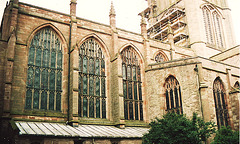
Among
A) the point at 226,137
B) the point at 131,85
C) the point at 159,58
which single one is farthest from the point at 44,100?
the point at 159,58

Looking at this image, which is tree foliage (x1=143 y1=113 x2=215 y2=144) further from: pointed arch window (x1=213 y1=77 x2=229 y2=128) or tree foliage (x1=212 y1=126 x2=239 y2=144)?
A: pointed arch window (x1=213 y1=77 x2=229 y2=128)

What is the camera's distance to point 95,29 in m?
25.0

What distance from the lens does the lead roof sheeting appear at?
55.8 feet

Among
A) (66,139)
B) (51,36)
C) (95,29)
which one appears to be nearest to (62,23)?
(51,36)

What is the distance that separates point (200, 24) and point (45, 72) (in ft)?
80.1

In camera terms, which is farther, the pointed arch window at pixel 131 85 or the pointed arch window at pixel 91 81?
the pointed arch window at pixel 131 85

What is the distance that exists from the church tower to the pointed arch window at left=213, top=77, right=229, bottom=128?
10905 mm

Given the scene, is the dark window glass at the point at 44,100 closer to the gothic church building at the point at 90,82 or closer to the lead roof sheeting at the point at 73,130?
the gothic church building at the point at 90,82

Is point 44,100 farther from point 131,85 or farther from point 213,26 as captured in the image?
point 213,26

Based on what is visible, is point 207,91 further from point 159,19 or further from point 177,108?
point 159,19

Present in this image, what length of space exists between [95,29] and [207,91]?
11.7 meters

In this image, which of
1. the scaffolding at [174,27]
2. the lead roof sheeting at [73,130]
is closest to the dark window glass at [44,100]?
the lead roof sheeting at [73,130]

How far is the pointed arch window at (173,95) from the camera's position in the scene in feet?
77.4

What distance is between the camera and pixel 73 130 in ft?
62.8
